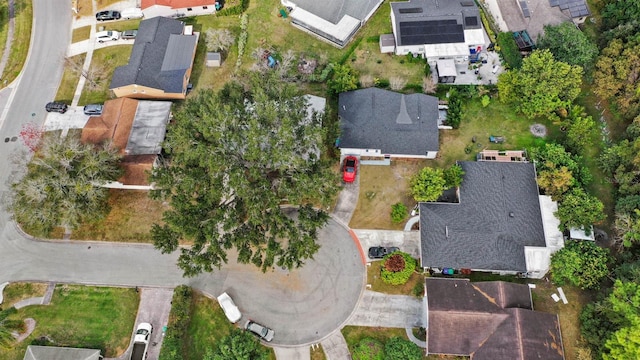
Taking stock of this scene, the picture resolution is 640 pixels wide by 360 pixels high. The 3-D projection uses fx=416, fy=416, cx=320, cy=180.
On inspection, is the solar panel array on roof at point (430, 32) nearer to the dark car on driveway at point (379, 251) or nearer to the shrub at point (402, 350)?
the dark car on driveway at point (379, 251)

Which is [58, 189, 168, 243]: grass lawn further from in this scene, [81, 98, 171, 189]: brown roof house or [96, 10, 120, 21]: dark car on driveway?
[96, 10, 120, 21]: dark car on driveway

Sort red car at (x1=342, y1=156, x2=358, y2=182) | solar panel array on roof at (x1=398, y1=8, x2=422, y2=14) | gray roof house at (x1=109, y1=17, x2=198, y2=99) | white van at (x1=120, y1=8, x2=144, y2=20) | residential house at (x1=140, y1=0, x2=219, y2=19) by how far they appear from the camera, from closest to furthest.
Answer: red car at (x1=342, y1=156, x2=358, y2=182) < gray roof house at (x1=109, y1=17, x2=198, y2=99) < solar panel array on roof at (x1=398, y1=8, x2=422, y2=14) < residential house at (x1=140, y1=0, x2=219, y2=19) < white van at (x1=120, y1=8, x2=144, y2=20)

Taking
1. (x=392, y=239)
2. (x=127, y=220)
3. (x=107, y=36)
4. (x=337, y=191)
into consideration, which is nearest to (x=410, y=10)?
(x=337, y=191)

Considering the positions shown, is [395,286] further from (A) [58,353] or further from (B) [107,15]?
(B) [107,15]

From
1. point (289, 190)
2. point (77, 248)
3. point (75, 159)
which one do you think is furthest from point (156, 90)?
point (289, 190)

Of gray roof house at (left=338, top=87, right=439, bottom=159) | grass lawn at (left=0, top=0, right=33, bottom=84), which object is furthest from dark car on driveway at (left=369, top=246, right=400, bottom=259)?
grass lawn at (left=0, top=0, right=33, bottom=84)

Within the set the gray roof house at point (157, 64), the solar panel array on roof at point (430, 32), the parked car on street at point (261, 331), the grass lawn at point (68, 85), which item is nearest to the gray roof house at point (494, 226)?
the parked car on street at point (261, 331)
